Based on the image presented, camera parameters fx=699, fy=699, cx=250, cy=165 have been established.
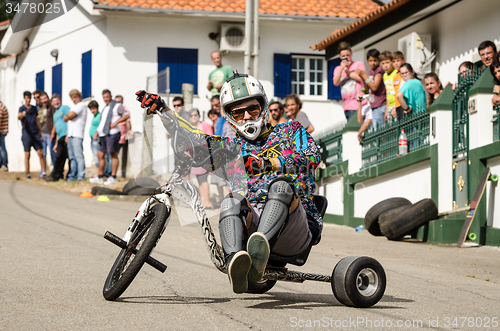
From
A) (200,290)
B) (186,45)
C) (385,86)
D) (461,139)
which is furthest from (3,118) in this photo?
(200,290)

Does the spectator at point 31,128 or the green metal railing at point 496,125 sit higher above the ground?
the spectator at point 31,128

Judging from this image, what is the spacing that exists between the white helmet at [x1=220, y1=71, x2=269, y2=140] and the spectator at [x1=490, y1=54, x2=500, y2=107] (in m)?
5.37

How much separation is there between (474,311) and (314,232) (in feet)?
4.01

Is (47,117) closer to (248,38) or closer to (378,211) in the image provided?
(248,38)

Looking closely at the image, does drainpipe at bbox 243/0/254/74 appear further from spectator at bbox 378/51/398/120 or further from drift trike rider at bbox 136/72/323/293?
drift trike rider at bbox 136/72/323/293

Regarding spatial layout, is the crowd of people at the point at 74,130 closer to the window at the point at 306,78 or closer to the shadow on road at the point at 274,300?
A: the window at the point at 306,78

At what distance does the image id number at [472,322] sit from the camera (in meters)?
4.27

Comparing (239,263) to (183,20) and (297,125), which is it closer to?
(297,125)

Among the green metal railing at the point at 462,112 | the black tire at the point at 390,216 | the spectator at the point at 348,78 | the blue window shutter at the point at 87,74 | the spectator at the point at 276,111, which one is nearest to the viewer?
the green metal railing at the point at 462,112

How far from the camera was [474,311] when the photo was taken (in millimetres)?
4824

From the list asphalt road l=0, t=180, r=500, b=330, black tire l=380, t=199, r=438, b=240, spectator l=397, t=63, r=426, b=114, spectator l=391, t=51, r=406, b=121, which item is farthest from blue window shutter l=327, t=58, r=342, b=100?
asphalt road l=0, t=180, r=500, b=330

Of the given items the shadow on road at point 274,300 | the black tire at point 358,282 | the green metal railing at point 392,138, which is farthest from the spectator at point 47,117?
the black tire at point 358,282

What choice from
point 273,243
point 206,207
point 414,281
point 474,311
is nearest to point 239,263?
point 273,243

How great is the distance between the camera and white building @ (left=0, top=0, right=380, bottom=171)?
76.4ft
